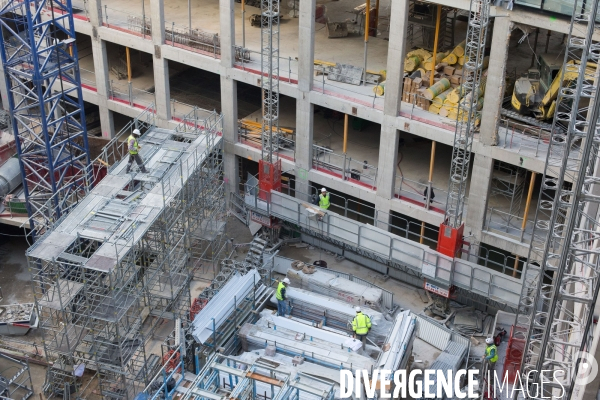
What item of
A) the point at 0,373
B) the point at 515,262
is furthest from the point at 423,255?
the point at 0,373

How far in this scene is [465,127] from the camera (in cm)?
4159

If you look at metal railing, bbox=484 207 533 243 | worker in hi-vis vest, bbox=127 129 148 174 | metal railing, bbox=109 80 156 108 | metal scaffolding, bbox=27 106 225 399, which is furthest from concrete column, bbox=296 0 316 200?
metal railing, bbox=109 80 156 108

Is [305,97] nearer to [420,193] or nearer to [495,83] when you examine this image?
[420,193]

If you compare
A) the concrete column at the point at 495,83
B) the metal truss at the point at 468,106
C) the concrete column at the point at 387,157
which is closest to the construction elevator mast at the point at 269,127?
the concrete column at the point at 387,157

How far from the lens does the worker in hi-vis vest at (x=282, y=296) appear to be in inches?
1609

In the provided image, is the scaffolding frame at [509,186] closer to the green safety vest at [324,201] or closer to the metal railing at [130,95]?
the green safety vest at [324,201]

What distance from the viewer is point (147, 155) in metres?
43.0

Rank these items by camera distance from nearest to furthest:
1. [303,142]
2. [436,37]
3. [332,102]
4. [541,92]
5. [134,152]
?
[134,152]
[541,92]
[436,37]
[332,102]
[303,142]

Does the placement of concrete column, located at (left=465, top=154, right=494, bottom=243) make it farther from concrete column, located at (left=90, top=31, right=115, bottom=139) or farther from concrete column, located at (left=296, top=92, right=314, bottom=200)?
concrete column, located at (left=90, top=31, right=115, bottom=139)

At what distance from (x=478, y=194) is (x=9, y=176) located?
25860 millimetres

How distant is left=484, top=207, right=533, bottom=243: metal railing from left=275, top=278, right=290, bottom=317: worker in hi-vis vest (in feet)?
34.5

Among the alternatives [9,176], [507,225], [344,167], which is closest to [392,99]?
[344,167]

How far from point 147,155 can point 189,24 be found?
37.4 ft

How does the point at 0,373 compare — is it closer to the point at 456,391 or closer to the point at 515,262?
the point at 456,391
